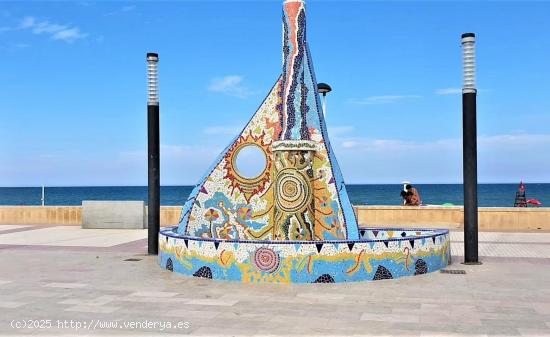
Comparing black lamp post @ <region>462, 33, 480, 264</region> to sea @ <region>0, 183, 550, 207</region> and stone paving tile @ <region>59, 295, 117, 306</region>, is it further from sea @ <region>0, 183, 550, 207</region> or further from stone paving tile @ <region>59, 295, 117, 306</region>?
sea @ <region>0, 183, 550, 207</region>

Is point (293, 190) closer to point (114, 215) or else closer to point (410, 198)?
point (114, 215)

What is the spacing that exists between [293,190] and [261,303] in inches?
144

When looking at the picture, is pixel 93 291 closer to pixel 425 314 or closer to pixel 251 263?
pixel 251 263

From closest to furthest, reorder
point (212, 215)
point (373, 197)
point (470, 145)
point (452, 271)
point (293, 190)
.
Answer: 1. point (452, 271)
2. point (293, 190)
3. point (470, 145)
4. point (212, 215)
5. point (373, 197)

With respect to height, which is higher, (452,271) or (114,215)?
(114,215)

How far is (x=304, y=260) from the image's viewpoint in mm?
11203

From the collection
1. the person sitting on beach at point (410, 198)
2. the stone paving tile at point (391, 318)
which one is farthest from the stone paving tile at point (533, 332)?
the person sitting on beach at point (410, 198)

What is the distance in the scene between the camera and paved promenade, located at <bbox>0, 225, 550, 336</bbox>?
7984 millimetres

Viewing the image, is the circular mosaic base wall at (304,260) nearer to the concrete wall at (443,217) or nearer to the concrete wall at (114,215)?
the concrete wall at (443,217)

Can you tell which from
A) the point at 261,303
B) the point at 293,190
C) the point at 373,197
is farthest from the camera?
the point at 373,197

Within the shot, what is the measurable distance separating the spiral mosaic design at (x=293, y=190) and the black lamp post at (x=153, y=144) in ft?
12.7

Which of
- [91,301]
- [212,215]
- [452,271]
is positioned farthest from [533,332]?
[212,215]

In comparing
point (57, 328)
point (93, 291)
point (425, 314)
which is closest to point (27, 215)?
point (93, 291)

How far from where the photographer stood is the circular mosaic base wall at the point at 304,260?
11211 millimetres
